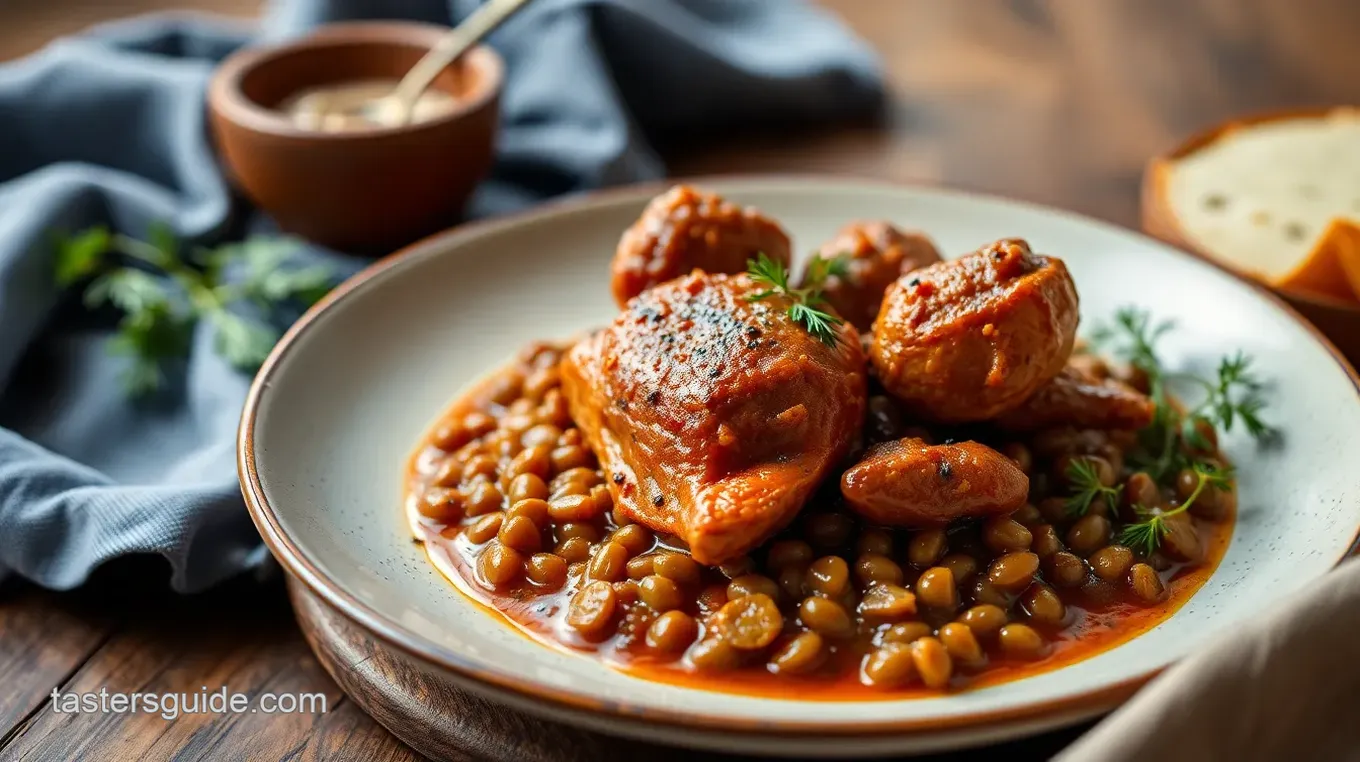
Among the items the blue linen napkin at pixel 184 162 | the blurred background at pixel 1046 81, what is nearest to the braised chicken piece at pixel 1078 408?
the blurred background at pixel 1046 81

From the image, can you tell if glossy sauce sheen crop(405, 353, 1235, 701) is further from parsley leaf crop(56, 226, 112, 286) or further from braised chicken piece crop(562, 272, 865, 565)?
parsley leaf crop(56, 226, 112, 286)

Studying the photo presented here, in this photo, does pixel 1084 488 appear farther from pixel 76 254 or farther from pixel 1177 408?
pixel 76 254

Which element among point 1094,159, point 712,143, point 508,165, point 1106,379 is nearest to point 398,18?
point 508,165

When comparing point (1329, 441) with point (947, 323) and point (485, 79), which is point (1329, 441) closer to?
point (947, 323)

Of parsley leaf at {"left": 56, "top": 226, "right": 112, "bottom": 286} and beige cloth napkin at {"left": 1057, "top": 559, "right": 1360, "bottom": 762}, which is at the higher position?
beige cloth napkin at {"left": 1057, "top": 559, "right": 1360, "bottom": 762}

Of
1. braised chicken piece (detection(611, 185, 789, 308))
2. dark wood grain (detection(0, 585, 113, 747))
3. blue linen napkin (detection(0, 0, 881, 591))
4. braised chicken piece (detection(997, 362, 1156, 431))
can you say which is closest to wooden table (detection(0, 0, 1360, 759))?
dark wood grain (detection(0, 585, 113, 747))

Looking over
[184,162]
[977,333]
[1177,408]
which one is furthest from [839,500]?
[184,162]
